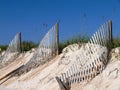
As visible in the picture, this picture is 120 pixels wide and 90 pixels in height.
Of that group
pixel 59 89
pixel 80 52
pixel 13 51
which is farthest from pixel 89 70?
pixel 13 51

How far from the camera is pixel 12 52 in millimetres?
20453

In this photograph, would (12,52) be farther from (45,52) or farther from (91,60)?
(91,60)

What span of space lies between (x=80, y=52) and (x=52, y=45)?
332 centimetres

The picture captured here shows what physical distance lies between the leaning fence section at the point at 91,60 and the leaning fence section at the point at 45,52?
3287mm

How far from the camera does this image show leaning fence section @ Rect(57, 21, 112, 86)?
35.3ft

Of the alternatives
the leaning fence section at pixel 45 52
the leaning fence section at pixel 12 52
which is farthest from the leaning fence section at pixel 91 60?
the leaning fence section at pixel 12 52

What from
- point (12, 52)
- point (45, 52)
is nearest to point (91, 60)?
point (45, 52)

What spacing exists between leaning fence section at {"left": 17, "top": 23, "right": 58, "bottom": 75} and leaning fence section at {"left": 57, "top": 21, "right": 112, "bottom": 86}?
3.29m

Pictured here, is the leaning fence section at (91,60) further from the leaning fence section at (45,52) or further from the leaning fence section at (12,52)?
the leaning fence section at (12,52)

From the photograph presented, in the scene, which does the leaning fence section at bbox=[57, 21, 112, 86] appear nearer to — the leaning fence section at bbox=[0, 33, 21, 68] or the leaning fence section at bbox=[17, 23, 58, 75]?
the leaning fence section at bbox=[17, 23, 58, 75]

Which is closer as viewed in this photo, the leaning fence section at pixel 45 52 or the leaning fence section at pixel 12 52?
the leaning fence section at pixel 45 52

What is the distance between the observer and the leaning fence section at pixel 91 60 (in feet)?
35.3

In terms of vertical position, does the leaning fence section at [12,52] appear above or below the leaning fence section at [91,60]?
above

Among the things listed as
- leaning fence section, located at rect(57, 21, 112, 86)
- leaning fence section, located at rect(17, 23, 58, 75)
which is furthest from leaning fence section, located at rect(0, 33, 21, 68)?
leaning fence section, located at rect(57, 21, 112, 86)
